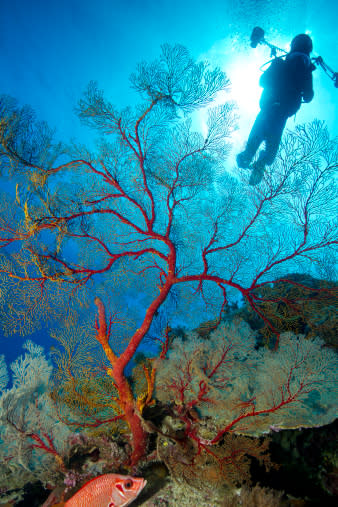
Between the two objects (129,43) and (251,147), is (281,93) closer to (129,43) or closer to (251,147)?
(251,147)

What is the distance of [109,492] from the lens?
6.08 feet

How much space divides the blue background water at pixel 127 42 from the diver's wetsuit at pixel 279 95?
1248 centimetres

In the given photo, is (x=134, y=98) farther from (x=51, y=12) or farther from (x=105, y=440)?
(x=105, y=440)

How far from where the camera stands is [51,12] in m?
21.5

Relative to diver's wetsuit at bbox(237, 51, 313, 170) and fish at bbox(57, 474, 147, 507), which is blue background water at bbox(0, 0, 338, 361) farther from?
fish at bbox(57, 474, 147, 507)

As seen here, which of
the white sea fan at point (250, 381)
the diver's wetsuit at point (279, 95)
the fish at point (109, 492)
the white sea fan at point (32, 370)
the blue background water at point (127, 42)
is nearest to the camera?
the fish at point (109, 492)

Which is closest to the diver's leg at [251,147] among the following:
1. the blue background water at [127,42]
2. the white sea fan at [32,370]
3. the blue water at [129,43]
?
the white sea fan at [32,370]

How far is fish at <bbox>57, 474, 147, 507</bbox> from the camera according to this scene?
1.84 metres

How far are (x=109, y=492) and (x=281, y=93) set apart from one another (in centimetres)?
1158

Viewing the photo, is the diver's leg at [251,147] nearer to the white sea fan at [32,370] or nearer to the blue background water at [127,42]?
the white sea fan at [32,370]

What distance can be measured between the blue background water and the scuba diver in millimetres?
12368

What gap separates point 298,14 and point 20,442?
29375 millimetres

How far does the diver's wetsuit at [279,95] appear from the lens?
8367 mm

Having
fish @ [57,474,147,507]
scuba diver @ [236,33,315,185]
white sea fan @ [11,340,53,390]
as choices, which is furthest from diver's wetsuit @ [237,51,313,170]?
fish @ [57,474,147,507]
